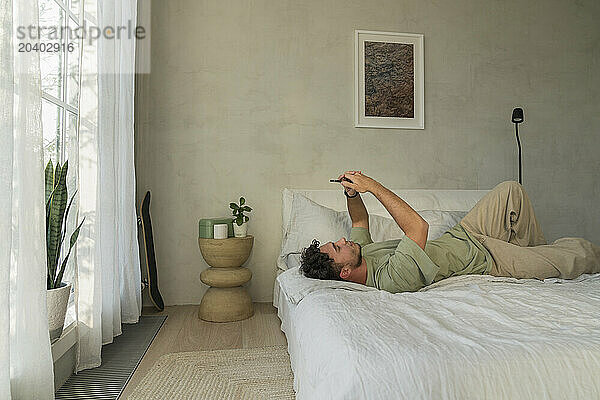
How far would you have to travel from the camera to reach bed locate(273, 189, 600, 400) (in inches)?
44.7

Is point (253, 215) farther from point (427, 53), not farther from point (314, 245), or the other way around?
point (427, 53)

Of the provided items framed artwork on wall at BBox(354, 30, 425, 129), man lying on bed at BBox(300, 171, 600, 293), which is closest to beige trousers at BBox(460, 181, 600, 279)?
man lying on bed at BBox(300, 171, 600, 293)

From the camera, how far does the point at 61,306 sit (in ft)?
6.23

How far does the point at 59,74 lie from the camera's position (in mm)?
2264

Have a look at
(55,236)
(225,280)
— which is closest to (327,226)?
(225,280)

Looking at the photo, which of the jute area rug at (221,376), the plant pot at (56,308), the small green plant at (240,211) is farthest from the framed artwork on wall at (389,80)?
the plant pot at (56,308)

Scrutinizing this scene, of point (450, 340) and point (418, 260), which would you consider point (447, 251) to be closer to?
point (418, 260)

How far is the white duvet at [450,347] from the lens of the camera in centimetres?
113

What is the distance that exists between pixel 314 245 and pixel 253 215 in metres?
1.36

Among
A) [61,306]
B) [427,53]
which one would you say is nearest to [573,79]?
[427,53]

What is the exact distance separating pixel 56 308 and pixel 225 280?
1.30 m

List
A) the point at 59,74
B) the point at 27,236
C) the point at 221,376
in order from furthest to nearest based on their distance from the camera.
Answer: the point at 59,74 → the point at 221,376 → the point at 27,236

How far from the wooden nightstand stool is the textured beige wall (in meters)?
0.38

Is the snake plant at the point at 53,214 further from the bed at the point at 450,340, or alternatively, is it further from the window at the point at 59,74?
the bed at the point at 450,340
